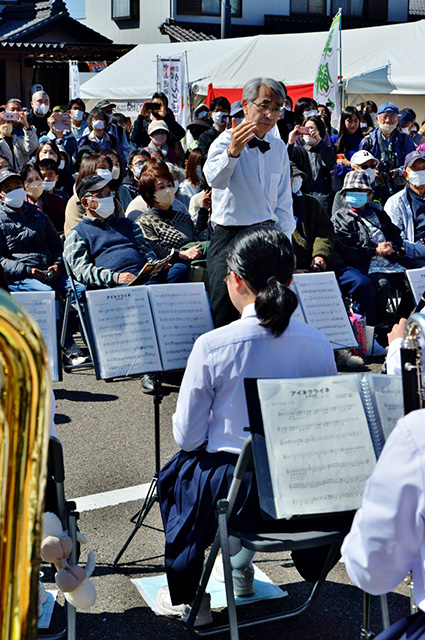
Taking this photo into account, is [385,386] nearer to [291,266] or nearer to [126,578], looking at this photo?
[291,266]

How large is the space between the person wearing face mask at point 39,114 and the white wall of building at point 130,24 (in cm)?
1962

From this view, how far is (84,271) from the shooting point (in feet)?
19.8

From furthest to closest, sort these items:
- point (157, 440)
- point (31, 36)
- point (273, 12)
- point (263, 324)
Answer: point (273, 12)
point (31, 36)
point (157, 440)
point (263, 324)

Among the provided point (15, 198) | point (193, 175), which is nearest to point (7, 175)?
point (15, 198)

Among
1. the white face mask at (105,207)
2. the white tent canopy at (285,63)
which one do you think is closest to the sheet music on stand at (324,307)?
the white face mask at (105,207)

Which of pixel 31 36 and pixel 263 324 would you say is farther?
pixel 31 36

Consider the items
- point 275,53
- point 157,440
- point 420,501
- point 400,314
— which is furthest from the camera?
point 275,53

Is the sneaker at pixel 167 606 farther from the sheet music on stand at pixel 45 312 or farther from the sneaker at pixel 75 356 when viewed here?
the sneaker at pixel 75 356

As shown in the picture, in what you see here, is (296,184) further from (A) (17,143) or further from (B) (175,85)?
(B) (175,85)

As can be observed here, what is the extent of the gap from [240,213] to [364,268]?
266cm

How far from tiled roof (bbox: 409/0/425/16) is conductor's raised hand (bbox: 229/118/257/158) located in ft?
106

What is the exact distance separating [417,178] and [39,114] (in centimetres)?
626

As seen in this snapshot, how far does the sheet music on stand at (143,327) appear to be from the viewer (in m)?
3.30

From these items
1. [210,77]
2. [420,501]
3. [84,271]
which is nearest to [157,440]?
[420,501]
